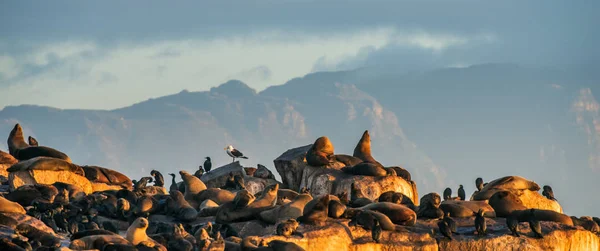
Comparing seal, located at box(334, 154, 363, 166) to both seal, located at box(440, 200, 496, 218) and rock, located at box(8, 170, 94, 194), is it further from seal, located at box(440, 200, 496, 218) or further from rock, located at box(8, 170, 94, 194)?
rock, located at box(8, 170, 94, 194)

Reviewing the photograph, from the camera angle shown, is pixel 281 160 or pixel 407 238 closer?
pixel 407 238

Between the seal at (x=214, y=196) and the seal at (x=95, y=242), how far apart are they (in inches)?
346

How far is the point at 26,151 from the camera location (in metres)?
34.8

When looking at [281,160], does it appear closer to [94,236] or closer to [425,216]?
[425,216]

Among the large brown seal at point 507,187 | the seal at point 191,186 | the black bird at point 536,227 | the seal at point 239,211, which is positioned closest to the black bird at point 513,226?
the black bird at point 536,227

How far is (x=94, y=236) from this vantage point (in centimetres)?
2142

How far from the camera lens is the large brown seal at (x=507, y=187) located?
3244 cm

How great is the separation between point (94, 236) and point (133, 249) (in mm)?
1548

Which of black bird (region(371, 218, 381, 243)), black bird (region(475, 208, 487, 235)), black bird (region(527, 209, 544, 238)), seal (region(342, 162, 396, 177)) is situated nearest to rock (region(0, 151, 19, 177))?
seal (region(342, 162, 396, 177))

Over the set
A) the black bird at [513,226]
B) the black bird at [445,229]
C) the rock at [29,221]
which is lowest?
the rock at [29,221]

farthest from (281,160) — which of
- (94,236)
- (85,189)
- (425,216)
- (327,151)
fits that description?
(94,236)

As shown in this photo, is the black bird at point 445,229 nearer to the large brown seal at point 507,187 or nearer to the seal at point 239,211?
the seal at point 239,211

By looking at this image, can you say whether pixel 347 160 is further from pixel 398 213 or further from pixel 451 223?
pixel 451 223

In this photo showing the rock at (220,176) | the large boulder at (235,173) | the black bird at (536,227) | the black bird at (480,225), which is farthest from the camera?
the rock at (220,176)
